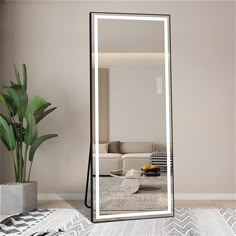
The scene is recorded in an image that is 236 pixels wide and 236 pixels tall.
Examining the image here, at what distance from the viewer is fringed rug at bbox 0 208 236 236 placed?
11.9 ft

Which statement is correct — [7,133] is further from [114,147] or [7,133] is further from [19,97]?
[114,147]

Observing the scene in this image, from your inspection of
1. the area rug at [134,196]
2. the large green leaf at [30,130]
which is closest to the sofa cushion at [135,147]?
the area rug at [134,196]

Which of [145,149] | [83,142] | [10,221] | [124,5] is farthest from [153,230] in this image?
[124,5]

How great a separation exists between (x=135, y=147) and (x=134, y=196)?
493 mm

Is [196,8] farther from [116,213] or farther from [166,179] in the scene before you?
[116,213]

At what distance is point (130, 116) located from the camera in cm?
409

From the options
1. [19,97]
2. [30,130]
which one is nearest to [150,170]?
[30,130]

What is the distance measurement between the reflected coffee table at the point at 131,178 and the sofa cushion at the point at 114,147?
20 centimetres

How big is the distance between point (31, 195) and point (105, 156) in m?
1.12

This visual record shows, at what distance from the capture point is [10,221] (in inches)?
159

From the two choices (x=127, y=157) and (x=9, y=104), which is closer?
(x=127, y=157)

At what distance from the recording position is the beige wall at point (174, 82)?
5254 millimetres

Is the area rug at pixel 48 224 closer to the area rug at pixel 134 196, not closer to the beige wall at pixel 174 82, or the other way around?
the area rug at pixel 134 196

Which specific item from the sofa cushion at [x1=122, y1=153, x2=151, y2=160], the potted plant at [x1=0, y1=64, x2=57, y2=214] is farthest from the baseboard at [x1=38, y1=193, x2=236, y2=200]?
the sofa cushion at [x1=122, y1=153, x2=151, y2=160]
